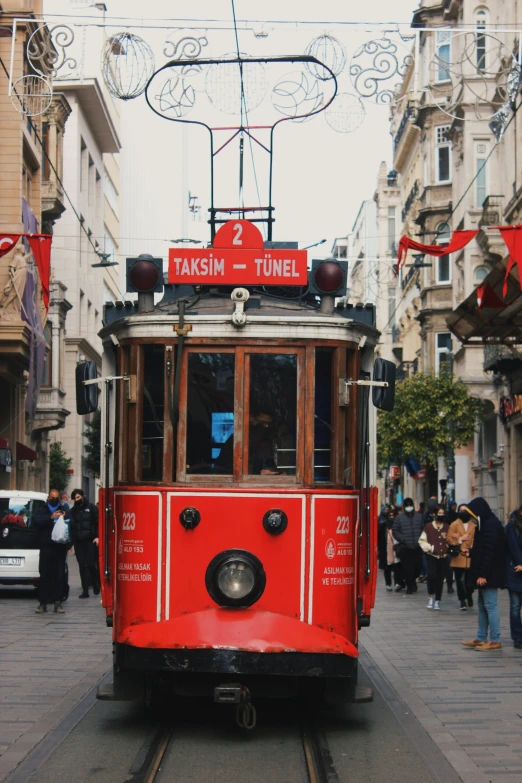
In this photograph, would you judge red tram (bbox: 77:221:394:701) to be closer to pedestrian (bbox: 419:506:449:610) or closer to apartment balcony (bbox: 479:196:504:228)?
pedestrian (bbox: 419:506:449:610)

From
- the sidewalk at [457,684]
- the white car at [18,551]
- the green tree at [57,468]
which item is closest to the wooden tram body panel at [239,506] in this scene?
the sidewalk at [457,684]

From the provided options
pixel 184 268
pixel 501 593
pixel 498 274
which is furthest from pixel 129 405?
pixel 501 593

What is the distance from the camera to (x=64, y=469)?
174ft

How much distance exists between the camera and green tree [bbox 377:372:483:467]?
3819cm

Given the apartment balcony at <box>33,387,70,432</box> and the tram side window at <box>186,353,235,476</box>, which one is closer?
the tram side window at <box>186,353,235,476</box>

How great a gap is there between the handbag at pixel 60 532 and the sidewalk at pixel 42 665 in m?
1.08

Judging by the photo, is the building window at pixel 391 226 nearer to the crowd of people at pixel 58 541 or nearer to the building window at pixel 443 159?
the building window at pixel 443 159

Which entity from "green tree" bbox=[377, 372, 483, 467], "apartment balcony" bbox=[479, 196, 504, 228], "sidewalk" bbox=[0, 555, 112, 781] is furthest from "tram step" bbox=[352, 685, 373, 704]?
"green tree" bbox=[377, 372, 483, 467]

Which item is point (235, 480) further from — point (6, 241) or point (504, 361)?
point (504, 361)

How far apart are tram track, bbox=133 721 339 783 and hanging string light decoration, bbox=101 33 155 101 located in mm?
7362

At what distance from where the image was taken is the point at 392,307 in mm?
78625

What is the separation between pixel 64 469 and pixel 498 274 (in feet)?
120

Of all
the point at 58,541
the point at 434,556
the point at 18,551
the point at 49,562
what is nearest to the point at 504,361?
the point at 434,556

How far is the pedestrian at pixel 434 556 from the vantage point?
778 inches
